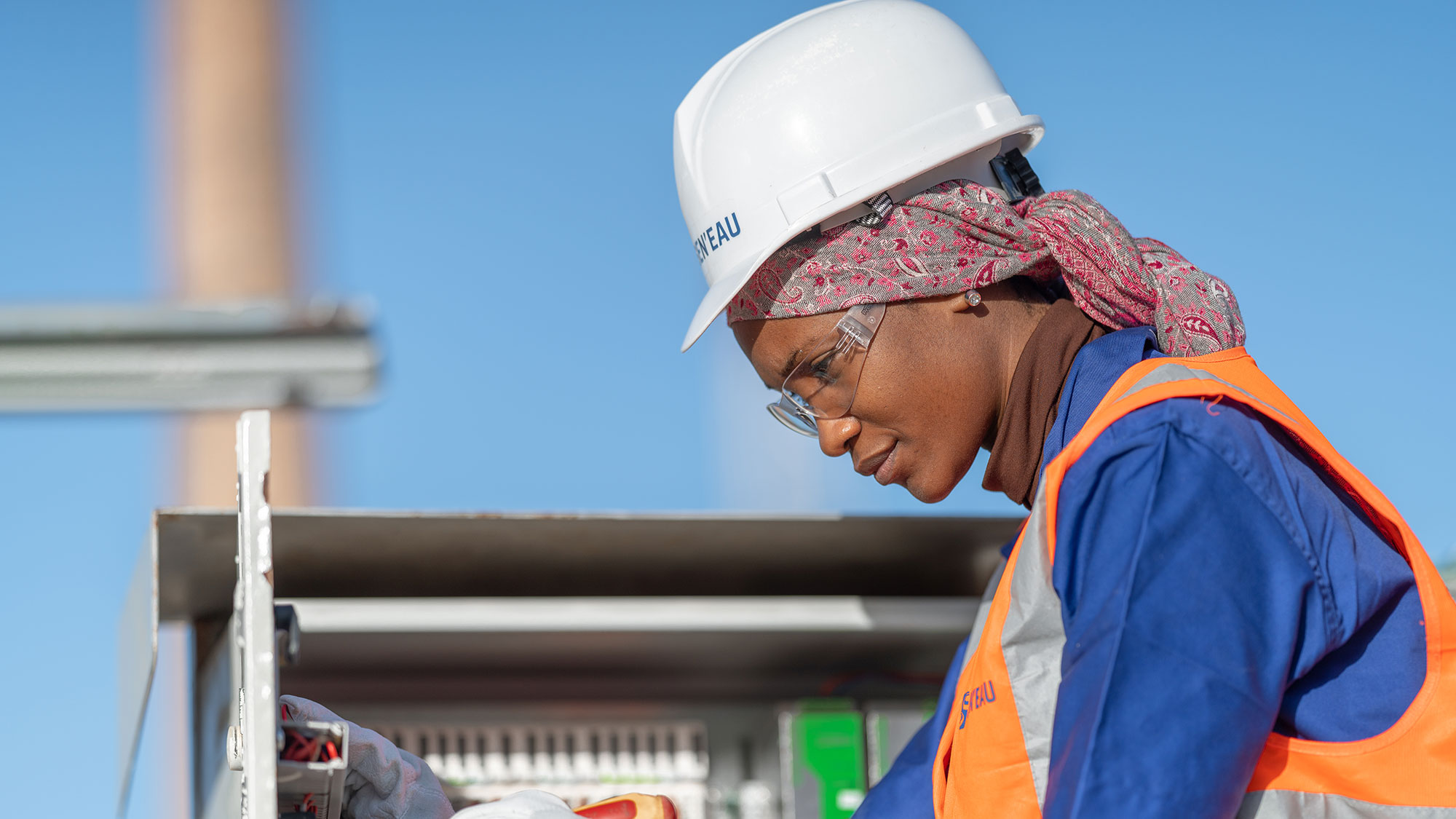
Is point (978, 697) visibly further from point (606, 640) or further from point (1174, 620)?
point (606, 640)

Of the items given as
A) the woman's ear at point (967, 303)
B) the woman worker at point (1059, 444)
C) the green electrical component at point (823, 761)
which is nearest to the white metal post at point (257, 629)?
the woman worker at point (1059, 444)

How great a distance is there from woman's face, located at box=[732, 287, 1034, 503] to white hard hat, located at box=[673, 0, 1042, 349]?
0.11m

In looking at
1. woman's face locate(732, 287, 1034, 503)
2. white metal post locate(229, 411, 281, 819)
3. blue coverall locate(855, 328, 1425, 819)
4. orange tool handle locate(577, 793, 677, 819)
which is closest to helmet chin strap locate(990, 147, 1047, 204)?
woman's face locate(732, 287, 1034, 503)

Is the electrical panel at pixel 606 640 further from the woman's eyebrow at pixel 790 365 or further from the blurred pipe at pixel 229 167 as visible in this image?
the blurred pipe at pixel 229 167

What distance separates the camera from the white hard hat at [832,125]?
4.81ft

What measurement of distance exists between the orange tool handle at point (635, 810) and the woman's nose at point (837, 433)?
0.42 m

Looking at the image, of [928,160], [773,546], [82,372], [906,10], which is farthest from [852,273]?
[82,372]

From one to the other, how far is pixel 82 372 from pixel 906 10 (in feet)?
3.46

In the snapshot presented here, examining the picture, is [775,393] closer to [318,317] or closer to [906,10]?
[906,10]

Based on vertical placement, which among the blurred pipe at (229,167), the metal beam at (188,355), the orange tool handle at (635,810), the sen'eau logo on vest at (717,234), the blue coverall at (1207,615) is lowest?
the orange tool handle at (635,810)

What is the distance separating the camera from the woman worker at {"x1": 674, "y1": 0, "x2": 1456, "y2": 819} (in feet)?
3.34

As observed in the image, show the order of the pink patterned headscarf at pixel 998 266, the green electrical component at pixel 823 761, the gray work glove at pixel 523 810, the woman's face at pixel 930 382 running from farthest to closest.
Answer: the green electrical component at pixel 823 761 < the woman's face at pixel 930 382 < the pink patterned headscarf at pixel 998 266 < the gray work glove at pixel 523 810

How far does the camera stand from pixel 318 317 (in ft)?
5.54

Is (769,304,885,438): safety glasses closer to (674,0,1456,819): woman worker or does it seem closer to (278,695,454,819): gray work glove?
(674,0,1456,819): woman worker
